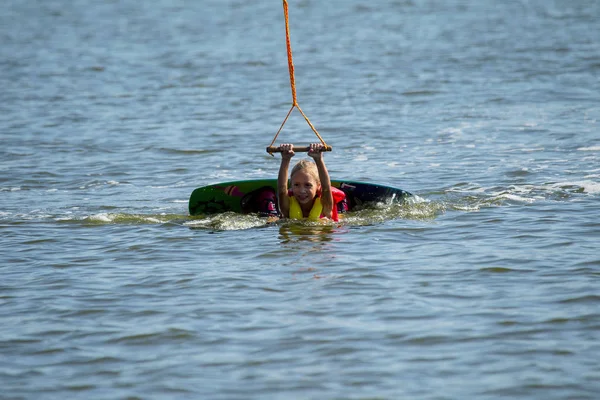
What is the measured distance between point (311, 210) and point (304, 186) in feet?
1.23

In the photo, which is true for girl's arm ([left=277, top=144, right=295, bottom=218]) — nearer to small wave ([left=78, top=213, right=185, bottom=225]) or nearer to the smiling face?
the smiling face

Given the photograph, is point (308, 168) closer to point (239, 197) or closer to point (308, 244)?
point (308, 244)

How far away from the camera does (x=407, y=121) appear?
17.5 meters

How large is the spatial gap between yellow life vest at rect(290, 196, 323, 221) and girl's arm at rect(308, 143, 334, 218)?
0.34 ft

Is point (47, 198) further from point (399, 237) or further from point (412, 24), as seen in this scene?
point (412, 24)

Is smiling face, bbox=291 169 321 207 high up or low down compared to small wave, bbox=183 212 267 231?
up

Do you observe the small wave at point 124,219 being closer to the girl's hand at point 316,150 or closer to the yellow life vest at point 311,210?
the yellow life vest at point 311,210

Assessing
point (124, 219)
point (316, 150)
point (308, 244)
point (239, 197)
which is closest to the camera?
point (308, 244)

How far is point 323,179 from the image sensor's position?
30.8ft

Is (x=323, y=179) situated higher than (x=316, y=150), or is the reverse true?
(x=316, y=150)

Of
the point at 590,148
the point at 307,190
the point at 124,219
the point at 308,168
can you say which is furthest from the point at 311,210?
the point at 590,148

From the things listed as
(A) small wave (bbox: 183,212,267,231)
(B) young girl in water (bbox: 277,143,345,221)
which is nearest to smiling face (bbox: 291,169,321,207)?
(B) young girl in water (bbox: 277,143,345,221)

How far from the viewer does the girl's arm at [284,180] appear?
9250mm

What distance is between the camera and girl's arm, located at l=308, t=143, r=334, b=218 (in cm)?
921
